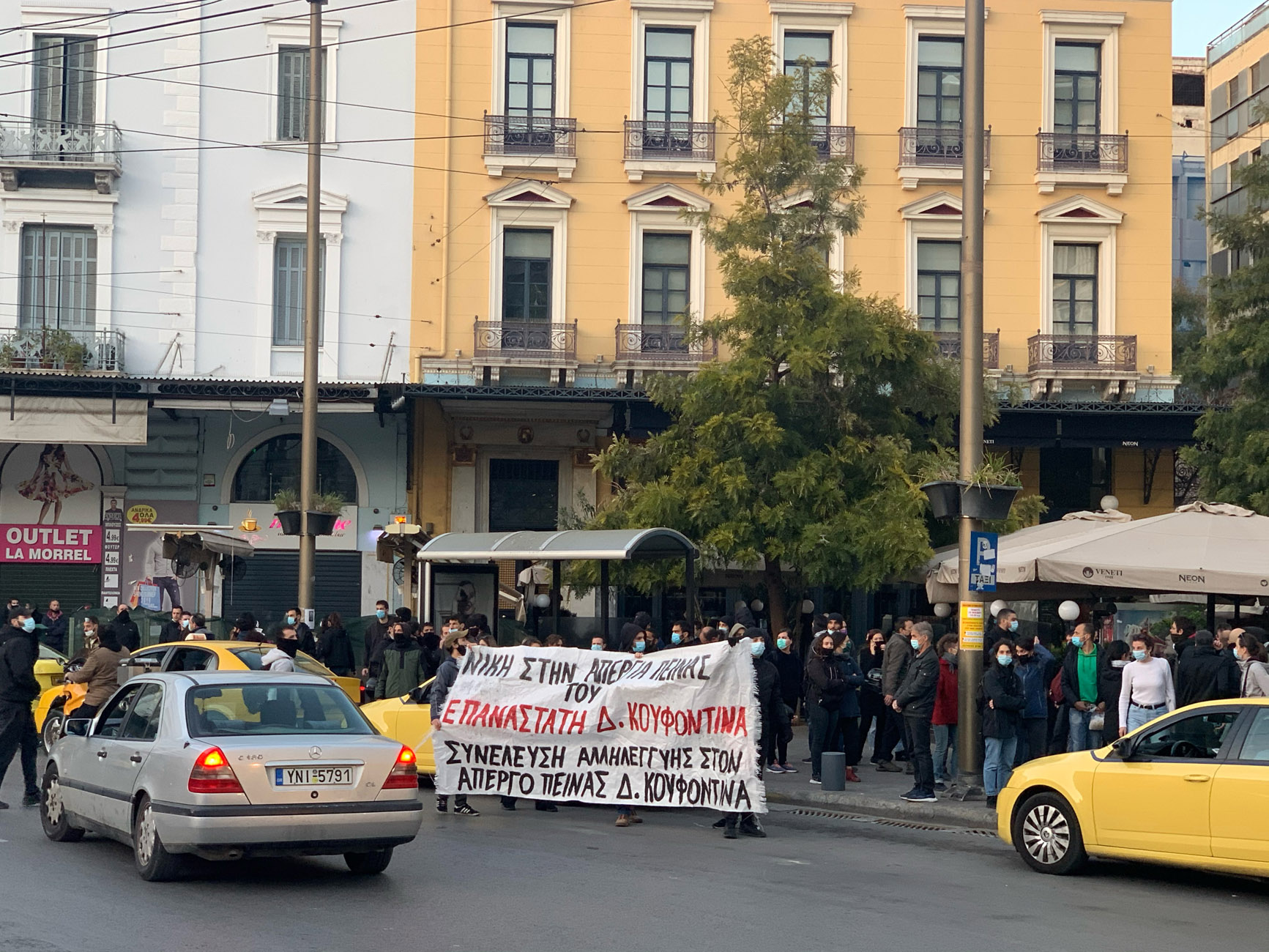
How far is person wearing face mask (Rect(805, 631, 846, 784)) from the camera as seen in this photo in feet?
54.5

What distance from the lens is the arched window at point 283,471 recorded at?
31.3 metres

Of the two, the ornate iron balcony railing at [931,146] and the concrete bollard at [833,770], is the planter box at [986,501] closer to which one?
the concrete bollard at [833,770]

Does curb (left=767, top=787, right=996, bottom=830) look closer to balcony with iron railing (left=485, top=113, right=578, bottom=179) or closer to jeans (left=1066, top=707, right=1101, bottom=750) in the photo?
jeans (left=1066, top=707, right=1101, bottom=750)

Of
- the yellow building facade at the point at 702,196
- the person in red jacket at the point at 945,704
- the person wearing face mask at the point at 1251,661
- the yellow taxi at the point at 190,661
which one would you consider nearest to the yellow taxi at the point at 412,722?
the yellow taxi at the point at 190,661

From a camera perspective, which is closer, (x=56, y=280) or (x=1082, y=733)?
(x=1082, y=733)

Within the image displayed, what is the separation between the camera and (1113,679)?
51.4 feet

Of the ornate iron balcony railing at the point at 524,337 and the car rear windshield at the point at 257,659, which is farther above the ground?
the ornate iron balcony railing at the point at 524,337

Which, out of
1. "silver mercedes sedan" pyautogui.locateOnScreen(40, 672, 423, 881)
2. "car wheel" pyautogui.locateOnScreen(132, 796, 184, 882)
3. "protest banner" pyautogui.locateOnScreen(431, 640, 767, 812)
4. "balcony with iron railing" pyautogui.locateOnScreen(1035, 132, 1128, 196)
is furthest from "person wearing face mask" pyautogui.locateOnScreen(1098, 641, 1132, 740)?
"balcony with iron railing" pyautogui.locateOnScreen(1035, 132, 1128, 196)

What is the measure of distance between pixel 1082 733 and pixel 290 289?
19.9 m

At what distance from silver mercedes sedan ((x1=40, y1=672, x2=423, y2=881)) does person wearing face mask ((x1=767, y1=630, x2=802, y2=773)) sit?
7.89 metres

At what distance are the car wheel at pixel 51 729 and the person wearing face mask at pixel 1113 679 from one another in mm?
11306

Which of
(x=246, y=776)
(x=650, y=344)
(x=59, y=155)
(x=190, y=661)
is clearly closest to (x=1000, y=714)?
(x=246, y=776)

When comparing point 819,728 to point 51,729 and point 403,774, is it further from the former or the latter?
point 51,729

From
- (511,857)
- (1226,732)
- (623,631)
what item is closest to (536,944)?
(511,857)
